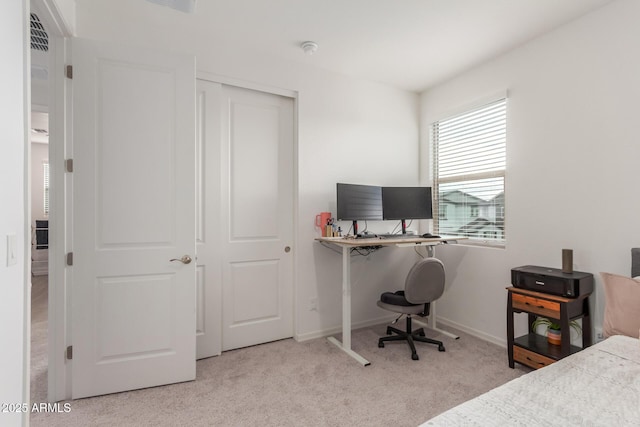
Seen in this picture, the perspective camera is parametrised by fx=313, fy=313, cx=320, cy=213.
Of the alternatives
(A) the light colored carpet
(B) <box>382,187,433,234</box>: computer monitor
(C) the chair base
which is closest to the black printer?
(A) the light colored carpet

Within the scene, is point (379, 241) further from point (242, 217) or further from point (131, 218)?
point (131, 218)

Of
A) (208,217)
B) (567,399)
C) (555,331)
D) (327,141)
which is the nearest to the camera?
(567,399)

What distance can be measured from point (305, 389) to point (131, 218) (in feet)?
5.60

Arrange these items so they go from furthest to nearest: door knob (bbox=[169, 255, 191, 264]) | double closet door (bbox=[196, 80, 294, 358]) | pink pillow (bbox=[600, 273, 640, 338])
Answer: double closet door (bbox=[196, 80, 294, 358]) → door knob (bbox=[169, 255, 191, 264]) → pink pillow (bbox=[600, 273, 640, 338])

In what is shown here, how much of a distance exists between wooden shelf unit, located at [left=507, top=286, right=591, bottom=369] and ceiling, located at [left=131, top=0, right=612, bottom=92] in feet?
6.89

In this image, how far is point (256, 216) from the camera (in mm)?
2984

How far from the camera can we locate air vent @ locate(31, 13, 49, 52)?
A: 2371mm

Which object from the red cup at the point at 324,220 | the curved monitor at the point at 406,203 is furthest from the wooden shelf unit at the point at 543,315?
the red cup at the point at 324,220

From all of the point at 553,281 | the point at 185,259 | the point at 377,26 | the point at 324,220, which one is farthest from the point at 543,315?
the point at 185,259

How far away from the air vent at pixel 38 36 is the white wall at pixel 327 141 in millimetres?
648

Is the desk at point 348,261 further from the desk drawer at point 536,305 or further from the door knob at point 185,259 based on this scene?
the door knob at point 185,259

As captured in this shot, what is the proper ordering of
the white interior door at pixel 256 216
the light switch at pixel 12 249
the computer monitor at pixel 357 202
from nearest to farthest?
the light switch at pixel 12 249 → the white interior door at pixel 256 216 → the computer monitor at pixel 357 202

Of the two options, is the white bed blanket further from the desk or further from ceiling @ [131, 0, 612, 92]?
ceiling @ [131, 0, 612, 92]

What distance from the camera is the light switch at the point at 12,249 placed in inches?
46.7
